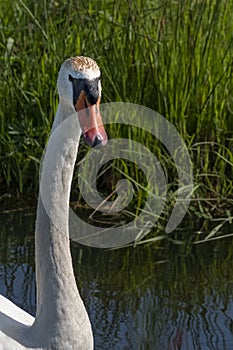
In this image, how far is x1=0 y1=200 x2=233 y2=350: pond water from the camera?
4.84m

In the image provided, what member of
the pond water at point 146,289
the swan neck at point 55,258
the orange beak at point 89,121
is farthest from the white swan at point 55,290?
the pond water at point 146,289

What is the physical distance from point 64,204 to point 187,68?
8.48 feet

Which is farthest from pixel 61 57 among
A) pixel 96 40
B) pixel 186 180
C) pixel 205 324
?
pixel 205 324

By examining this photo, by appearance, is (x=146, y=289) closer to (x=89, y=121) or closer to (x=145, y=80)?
(x=145, y=80)

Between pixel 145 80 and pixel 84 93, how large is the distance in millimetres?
2884

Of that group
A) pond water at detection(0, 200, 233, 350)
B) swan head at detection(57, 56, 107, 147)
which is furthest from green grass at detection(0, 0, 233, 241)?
swan head at detection(57, 56, 107, 147)

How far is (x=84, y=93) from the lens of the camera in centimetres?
355

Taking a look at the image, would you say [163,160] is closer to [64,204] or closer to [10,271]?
[10,271]

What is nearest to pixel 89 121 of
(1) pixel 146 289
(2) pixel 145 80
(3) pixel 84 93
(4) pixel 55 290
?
(3) pixel 84 93

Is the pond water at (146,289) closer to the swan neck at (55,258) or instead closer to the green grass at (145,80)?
the green grass at (145,80)

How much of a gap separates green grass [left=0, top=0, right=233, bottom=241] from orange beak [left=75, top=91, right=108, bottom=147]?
8.15ft

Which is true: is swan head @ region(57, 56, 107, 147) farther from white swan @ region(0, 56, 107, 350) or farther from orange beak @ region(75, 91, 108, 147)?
white swan @ region(0, 56, 107, 350)

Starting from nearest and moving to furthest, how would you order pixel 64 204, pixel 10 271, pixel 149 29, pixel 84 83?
pixel 84 83 < pixel 64 204 < pixel 10 271 < pixel 149 29

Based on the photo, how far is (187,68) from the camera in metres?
6.29
